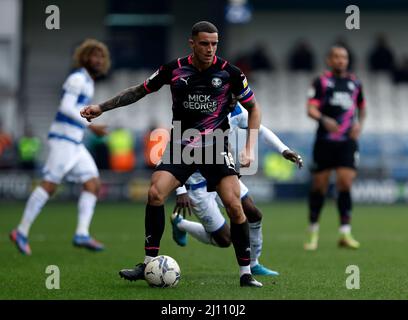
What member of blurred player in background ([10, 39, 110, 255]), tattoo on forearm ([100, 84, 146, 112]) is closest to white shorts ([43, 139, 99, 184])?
blurred player in background ([10, 39, 110, 255])

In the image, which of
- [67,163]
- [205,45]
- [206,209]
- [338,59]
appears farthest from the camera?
[338,59]

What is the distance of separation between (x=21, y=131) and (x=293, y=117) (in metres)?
8.16

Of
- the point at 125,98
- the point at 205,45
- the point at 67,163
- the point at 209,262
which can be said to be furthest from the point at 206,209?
the point at 67,163

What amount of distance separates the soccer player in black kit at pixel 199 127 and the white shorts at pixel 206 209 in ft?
3.62

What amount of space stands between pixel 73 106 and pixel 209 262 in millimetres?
2799

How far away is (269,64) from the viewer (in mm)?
28391

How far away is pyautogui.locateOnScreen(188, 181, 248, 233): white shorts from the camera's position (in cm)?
916

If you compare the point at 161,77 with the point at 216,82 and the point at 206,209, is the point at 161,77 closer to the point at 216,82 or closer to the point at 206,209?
the point at 216,82

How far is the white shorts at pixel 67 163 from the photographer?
1173 centimetres

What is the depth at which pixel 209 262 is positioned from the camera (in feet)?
33.8

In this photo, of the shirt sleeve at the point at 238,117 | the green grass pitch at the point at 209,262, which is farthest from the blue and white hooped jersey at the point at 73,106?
the shirt sleeve at the point at 238,117

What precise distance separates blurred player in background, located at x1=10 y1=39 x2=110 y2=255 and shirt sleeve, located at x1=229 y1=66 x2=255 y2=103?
3975 mm
